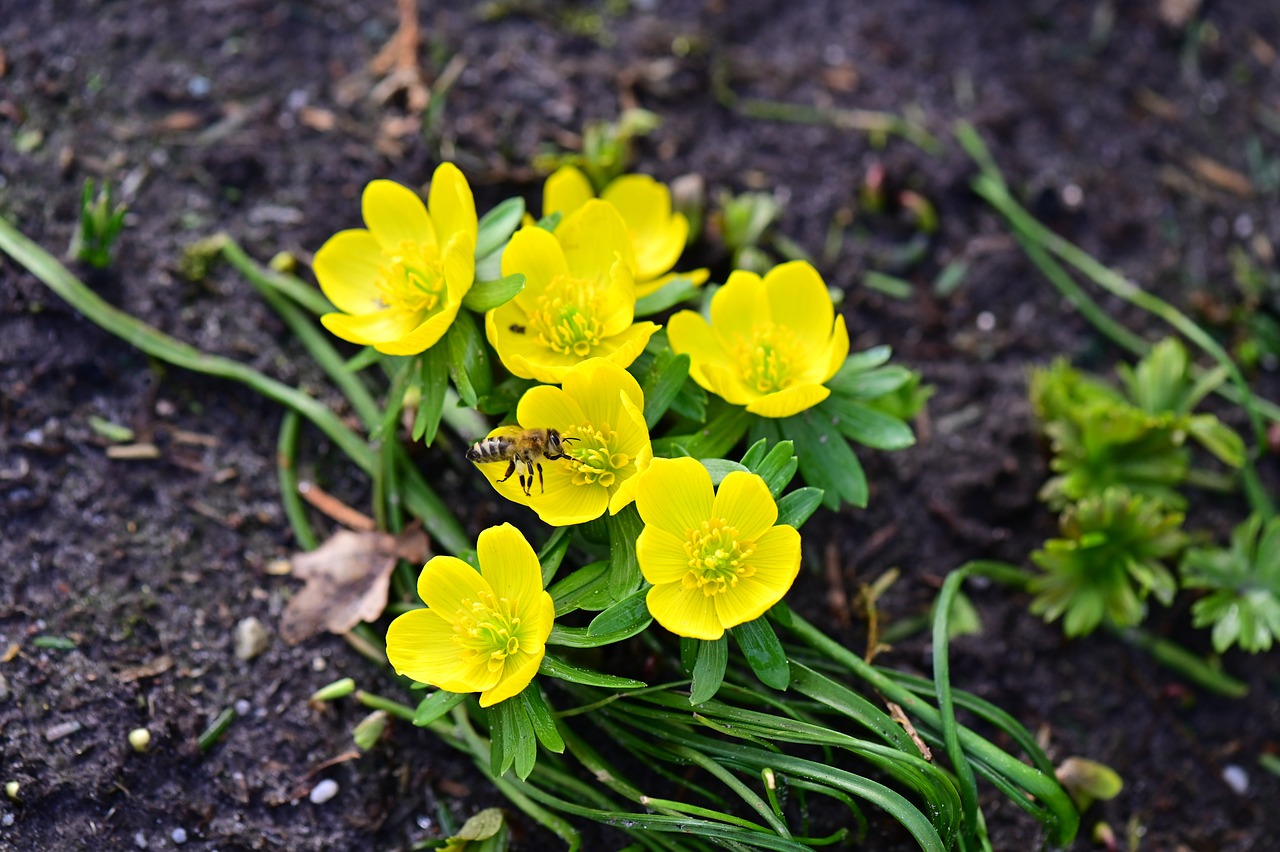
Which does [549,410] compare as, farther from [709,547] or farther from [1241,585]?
[1241,585]

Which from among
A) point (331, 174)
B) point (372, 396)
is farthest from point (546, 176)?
point (372, 396)

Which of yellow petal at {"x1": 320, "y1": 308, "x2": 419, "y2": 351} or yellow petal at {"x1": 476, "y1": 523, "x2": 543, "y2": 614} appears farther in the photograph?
yellow petal at {"x1": 320, "y1": 308, "x2": 419, "y2": 351}

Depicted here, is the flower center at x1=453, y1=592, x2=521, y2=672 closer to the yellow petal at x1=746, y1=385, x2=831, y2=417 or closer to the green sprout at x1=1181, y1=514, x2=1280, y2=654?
the yellow petal at x1=746, y1=385, x2=831, y2=417

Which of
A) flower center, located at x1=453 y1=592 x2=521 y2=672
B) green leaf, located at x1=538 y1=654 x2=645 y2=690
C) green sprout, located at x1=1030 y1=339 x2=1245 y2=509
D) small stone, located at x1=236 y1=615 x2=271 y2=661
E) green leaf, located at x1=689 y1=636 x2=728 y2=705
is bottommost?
green sprout, located at x1=1030 y1=339 x2=1245 y2=509

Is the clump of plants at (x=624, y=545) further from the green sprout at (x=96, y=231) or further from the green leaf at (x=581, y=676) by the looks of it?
the green sprout at (x=96, y=231)

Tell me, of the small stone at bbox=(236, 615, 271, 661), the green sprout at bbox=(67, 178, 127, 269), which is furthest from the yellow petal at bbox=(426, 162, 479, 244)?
the small stone at bbox=(236, 615, 271, 661)

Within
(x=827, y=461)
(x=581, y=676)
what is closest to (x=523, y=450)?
(x=581, y=676)
